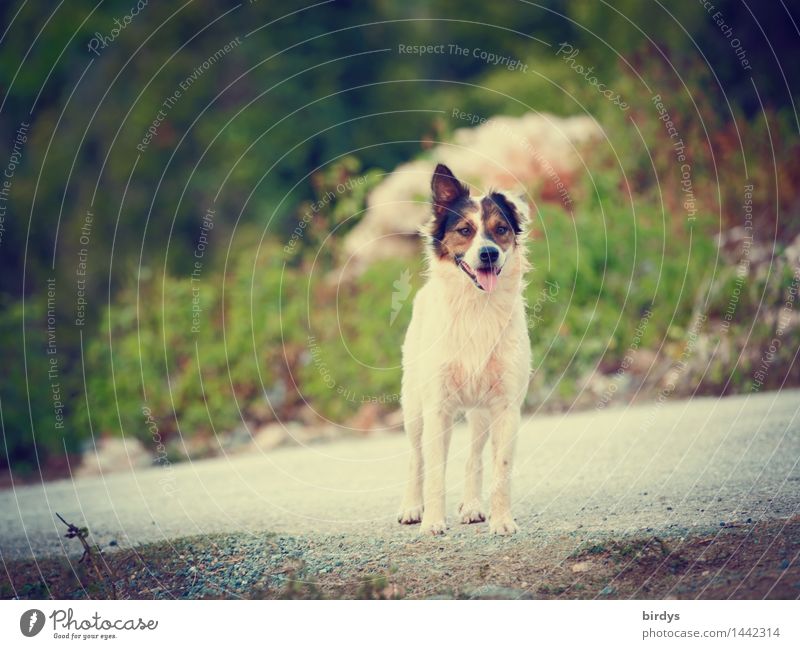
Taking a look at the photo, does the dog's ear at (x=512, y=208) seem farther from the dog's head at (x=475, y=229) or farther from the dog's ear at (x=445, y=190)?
the dog's ear at (x=445, y=190)

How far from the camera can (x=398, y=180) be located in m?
14.6

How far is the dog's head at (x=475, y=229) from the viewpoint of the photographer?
6.61 metres

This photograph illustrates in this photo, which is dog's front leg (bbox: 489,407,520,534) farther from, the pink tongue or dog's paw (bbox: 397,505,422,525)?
the pink tongue

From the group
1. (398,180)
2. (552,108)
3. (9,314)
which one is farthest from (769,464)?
(552,108)

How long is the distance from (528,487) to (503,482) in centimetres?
164

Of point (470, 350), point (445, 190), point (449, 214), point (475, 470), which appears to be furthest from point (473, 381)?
point (445, 190)

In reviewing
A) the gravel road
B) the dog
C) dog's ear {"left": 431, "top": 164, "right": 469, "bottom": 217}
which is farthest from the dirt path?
dog's ear {"left": 431, "top": 164, "right": 469, "bottom": 217}

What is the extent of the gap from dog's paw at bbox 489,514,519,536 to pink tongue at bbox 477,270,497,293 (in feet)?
4.87

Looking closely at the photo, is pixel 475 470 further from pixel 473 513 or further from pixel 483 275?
pixel 483 275

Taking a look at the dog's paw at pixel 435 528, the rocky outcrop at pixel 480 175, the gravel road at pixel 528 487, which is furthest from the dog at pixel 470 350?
the rocky outcrop at pixel 480 175

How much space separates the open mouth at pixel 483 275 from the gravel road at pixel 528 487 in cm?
159

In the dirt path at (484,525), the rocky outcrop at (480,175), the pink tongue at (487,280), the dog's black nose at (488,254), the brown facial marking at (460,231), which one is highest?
the rocky outcrop at (480,175)

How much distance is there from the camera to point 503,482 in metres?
6.50

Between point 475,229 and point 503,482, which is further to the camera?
point 475,229
